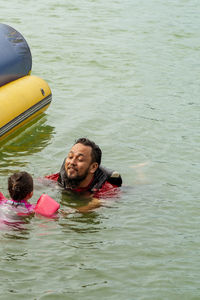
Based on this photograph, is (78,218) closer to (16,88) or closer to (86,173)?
(86,173)

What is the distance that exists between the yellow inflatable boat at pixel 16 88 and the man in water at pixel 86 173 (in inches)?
57.6

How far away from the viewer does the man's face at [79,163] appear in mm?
5586

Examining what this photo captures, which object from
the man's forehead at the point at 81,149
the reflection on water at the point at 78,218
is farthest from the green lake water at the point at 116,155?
the man's forehead at the point at 81,149

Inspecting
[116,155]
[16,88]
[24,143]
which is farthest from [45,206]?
[16,88]

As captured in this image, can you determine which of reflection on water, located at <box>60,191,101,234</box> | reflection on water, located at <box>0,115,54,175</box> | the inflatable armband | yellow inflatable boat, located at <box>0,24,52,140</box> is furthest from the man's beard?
yellow inflatable boat, located at <box>0,24,52,140</box>

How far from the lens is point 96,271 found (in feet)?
15.0

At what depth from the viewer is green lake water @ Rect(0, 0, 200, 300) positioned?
14.8 feet

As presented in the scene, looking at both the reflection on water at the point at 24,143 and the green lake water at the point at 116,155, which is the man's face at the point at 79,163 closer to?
the green lake water at the point at 116,155

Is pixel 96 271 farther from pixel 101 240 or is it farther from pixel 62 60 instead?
pixel 62 60

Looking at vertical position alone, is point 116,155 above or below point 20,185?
below

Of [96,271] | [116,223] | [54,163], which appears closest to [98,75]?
[54,163]

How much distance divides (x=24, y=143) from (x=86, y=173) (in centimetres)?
184

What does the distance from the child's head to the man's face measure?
27.7 inches

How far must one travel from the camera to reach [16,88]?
24.5 feet
